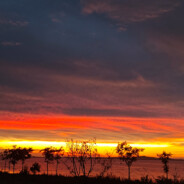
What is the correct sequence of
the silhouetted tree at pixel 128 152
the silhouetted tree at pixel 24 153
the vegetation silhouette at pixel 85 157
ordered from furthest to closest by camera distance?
the silhouetted tree at pixel 24 153 → the silhouetted tree at pixel 128 152 → the vegetation silhouette at pixel 85 157

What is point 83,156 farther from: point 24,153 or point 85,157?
point 24,153

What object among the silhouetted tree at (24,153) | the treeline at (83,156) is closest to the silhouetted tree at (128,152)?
the treeline at (83,156)

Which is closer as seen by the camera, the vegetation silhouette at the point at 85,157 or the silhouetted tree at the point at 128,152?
the vegetation silhouette at the point at 85,157

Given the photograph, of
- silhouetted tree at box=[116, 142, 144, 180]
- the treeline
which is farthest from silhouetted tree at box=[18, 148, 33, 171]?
silhouetted tree at box=[116, 142, 144, 180]

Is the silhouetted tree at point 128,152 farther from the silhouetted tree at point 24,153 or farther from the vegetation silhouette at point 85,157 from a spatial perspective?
the silhouetted tree at point 24,153

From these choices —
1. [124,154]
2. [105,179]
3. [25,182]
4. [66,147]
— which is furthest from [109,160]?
[124,154]

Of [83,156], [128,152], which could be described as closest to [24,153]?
[128,152]

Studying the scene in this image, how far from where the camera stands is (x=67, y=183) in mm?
22156

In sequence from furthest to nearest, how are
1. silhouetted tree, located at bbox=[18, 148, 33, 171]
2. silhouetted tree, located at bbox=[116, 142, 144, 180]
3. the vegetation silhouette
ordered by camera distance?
silhouetted tree, located at bbox=[18, 148, 33, 171], silhouetted tree, located at bbox=[116, 142, 144, 180], the vegetation silhouette

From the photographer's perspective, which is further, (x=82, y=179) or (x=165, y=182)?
(x=82, y=179)

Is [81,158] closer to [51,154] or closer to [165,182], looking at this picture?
[165,182]

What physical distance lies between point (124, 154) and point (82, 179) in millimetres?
47756

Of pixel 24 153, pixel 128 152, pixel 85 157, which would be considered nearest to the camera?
pixel 85 157

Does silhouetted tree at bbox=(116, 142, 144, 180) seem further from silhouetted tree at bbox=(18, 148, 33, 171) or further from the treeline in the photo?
silhouetted tree at bbox=(18, 148, 33, 171)
